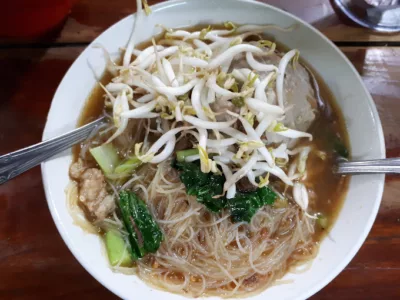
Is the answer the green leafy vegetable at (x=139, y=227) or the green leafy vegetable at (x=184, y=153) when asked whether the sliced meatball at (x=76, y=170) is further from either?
the green leafy vegetable at (x=184, y=153)

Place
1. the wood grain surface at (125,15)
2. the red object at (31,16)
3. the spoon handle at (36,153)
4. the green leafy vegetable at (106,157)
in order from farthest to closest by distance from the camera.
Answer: the wood grain surface at (125,15)
the red object at (31,16)
the green leafy vegetable at (106,157)
the spoon handle at (36,153)

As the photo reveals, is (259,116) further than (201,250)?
No

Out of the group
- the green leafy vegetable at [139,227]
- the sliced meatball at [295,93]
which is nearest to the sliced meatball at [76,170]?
the green leafy vegetable at [139,227]

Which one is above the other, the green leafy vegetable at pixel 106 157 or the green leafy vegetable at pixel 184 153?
the green leafy vegetable at pixel 184 153

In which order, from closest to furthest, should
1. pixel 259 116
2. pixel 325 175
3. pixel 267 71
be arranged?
pixel 259 116
pixel 267 71
pixel 325 175

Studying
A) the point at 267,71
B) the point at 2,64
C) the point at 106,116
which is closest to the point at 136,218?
the point at 106,116

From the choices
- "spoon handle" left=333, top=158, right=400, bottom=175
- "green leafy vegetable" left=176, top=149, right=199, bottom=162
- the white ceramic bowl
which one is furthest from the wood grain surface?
"green leafy vegetable" left=176, top=149, right=199, bottom=162

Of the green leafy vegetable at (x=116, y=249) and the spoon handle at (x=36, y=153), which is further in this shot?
the green leafy vegetable at (x=116, y=249)

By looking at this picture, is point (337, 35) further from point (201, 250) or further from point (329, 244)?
point (201, 250)

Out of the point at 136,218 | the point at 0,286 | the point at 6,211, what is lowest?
the point at 0,286
